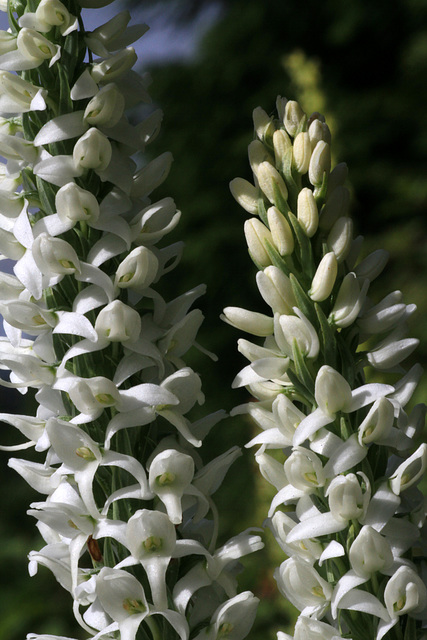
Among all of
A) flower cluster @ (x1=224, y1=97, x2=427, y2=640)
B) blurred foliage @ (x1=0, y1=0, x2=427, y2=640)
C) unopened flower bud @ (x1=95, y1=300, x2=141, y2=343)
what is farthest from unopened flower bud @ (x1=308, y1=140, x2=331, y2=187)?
blurred foliage @ (x1=0, y1=0, x2=427, y2=640)

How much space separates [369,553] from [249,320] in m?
0.11

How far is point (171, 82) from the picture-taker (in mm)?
1909

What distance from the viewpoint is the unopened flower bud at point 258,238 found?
1.17 feet

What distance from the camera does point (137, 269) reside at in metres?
0.34

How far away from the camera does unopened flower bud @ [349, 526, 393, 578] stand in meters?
0.32

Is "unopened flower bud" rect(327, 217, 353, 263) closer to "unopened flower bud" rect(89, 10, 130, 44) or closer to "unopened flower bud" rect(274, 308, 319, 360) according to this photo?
"unopened flower bud" rect(274, 308, 319, 360)

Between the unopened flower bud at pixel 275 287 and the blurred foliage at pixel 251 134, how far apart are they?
1251 millimetres

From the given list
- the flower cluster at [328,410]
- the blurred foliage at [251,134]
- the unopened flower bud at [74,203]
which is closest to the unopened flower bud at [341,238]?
the flower cluster at [328,410]

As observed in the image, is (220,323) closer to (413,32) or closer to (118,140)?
(413,32)

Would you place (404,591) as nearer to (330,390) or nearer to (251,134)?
(330,390)

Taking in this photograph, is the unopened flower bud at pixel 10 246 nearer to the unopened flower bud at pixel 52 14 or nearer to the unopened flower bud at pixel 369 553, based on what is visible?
the unopened flower bud at pixel 52 14

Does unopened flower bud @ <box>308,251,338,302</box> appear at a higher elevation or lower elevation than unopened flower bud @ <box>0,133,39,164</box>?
lower

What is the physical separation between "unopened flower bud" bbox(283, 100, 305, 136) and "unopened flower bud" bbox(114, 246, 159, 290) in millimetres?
96

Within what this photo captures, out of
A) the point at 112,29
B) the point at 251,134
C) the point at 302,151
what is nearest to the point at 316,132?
the point at 302,151
